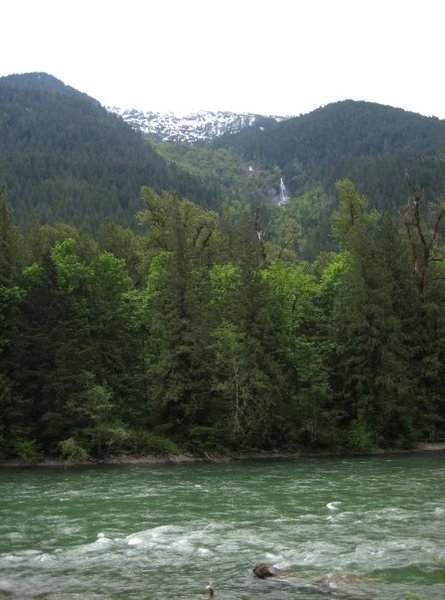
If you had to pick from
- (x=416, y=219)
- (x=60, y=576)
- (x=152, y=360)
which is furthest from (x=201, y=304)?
(x=60, y=576)

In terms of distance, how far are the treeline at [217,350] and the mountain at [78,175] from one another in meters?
80.1

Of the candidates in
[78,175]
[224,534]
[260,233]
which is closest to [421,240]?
[260,233]

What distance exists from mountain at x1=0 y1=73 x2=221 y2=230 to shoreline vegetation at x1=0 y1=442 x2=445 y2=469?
8823 cm

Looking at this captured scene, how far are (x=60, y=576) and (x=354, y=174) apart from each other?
6602 inches

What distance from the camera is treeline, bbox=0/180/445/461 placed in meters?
42.8

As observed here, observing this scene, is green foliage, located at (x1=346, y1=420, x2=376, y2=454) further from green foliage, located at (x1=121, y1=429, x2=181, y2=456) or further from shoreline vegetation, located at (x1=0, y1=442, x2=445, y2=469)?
green foliage, located at (x1=121, y1=429, x2=181, y2=456)

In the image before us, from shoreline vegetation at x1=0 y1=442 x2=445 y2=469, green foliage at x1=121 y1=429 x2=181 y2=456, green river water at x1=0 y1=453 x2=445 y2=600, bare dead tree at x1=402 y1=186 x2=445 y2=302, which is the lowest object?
shoreline vegetation at x1=0 y1=442 x2=445 y2=469

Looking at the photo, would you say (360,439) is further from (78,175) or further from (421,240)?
(78,175)

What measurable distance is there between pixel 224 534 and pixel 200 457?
72.7ft

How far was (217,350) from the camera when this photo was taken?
4575 centimetres

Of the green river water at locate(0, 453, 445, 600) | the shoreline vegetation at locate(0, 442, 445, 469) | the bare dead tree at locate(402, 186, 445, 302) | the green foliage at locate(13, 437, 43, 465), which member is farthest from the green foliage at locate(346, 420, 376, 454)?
the green foliage at locate(13, 437, 43, 465)

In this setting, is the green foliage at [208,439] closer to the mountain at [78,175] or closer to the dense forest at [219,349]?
the dense forest at [219,349]

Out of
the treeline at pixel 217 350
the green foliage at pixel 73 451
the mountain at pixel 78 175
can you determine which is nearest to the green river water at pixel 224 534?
the green foliage at pixel 73 451

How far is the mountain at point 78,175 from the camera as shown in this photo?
462 feet
